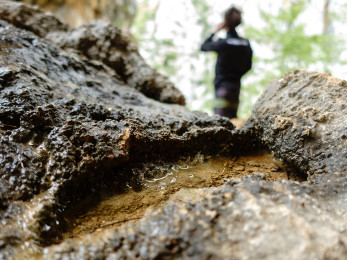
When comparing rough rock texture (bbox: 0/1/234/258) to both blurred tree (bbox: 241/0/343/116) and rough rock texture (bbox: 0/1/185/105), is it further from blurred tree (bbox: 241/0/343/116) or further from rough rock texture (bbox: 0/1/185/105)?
blurred tree (bbox: 241/0/343/116)

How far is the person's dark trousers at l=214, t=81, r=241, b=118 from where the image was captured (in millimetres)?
3783

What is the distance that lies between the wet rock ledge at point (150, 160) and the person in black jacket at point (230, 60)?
4.83ft

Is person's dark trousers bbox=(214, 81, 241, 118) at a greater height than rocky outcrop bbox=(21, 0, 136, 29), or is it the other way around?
rocky outcrop bbox=(21, 0, 136, 29)

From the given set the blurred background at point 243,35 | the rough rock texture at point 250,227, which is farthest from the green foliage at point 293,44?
the rough rock texture at point 250,227

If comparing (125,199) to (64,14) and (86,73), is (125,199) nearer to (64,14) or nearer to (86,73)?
(86,73)

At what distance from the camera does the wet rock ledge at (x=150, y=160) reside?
38.3 inches

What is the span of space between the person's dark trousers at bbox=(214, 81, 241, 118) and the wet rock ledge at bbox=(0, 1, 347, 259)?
145 centimetres

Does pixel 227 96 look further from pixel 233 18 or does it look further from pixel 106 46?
pixel 106 46

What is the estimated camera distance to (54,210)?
1268 mm

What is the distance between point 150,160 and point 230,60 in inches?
101

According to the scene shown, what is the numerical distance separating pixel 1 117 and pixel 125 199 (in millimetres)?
1004

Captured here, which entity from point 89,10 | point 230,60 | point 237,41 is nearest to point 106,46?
point 230,60

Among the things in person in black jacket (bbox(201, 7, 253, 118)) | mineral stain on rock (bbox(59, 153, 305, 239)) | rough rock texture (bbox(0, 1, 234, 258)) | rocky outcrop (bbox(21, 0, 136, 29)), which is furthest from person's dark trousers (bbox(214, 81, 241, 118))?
rocky outcrop (bbox(21, 0, 136, 29))

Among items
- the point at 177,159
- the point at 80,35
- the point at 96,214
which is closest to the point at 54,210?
the point at 96,214
